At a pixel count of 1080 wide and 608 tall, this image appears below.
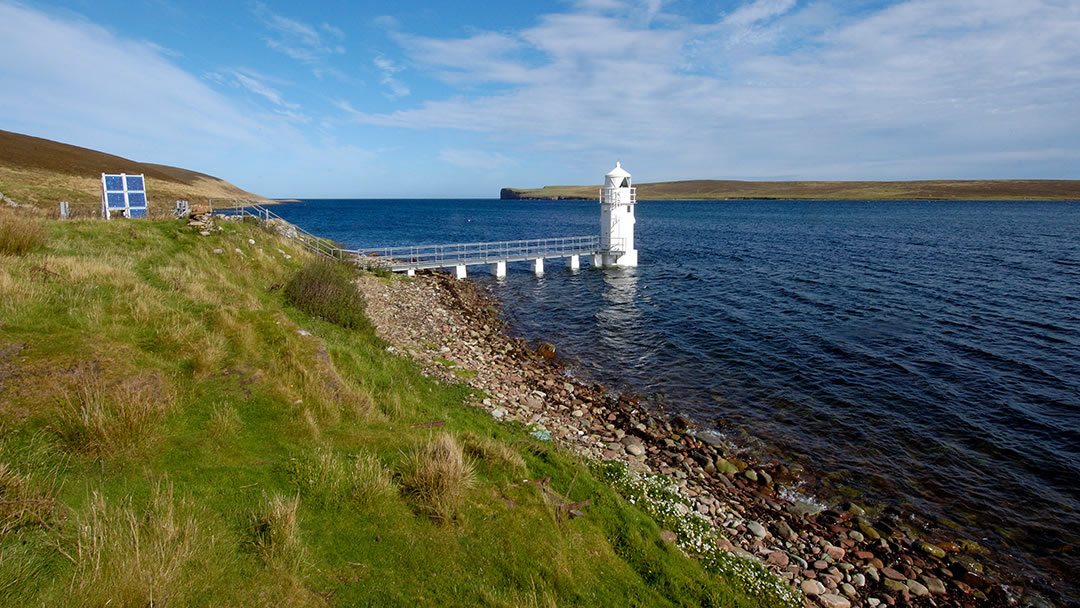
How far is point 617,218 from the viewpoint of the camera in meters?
37.3

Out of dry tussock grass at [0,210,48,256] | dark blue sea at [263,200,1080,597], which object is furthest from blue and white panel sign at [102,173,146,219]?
dark blue sea at [263,200,1080,597]

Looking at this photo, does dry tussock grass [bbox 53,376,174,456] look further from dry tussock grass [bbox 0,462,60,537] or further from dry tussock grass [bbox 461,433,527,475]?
dry tussock grass [bbox 461,433,527,475]

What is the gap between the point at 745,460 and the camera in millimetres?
11000

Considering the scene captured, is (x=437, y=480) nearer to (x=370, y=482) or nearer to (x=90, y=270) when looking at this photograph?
(x=370, y=482)

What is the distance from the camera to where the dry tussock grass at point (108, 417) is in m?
6.23

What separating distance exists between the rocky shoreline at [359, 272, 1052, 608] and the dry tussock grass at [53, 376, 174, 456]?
581 centimetres

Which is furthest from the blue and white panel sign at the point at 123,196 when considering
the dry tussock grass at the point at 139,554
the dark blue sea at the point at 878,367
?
the dry tussock grass at the point at 139,554

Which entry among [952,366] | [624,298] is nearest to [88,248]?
[624,298]

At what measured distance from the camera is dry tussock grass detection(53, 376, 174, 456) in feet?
20.5

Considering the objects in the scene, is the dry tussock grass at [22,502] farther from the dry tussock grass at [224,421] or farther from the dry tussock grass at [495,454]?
the dry tussock grass at [495,454]

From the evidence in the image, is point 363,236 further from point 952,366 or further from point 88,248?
point 952,366

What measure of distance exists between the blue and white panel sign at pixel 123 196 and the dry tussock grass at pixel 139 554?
22.8 metres

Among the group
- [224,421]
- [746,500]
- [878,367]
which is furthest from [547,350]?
Answer: [224,421]

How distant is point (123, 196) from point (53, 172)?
56.3 metres
